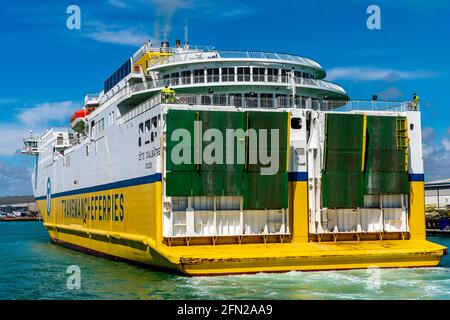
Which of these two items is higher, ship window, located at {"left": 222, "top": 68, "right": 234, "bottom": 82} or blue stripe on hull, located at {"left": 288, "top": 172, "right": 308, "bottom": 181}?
ship window, located at {"left": 222, "top": 68, "right": 234, "bottom": 82}

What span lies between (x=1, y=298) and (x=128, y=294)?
13.6 ft

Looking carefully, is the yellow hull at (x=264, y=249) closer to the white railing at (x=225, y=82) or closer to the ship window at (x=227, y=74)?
the white railing at (x=225, y=82)

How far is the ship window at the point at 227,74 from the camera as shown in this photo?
26477 mm

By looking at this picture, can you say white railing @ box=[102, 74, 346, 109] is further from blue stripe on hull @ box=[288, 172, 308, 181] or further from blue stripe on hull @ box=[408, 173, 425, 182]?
blue stripe on hull @ box=[408, 173, 425, 182]

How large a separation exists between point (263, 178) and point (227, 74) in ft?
21.7

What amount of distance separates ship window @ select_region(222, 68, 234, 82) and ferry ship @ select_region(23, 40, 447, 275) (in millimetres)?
47

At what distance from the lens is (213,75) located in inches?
1046

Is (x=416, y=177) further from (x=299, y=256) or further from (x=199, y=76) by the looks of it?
(x=199, y=76)

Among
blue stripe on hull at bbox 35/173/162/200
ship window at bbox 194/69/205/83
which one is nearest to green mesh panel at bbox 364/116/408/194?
ship window at bbox 194/69/205/83

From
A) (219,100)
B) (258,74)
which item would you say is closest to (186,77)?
(258,74)

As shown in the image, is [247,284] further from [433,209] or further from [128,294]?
[433,209]

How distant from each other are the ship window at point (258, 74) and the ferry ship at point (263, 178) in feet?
0.18

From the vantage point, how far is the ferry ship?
2130cm

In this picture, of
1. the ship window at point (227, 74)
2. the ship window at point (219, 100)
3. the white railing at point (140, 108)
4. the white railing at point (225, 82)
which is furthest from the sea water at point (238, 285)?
the ship window at point (227, 74)
